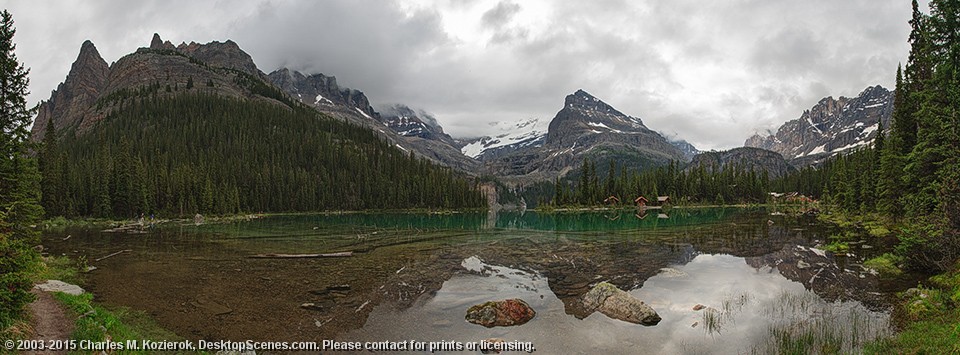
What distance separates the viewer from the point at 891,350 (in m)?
14.3

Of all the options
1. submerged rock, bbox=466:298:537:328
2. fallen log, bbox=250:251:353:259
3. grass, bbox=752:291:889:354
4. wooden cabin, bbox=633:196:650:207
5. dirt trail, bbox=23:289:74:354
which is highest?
wooden cabin, bbox=633:196:650:207

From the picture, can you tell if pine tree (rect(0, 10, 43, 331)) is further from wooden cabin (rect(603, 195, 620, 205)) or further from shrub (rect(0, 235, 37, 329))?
wooden cabin (rect(603, 195, 620, 205))

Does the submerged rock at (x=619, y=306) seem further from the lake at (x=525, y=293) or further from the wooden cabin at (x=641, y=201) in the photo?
the wooden cabin at (x=641, y=201)

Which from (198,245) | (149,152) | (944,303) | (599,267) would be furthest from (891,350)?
(149,152)

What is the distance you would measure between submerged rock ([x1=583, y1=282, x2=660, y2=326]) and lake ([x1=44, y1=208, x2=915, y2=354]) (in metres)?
0.56

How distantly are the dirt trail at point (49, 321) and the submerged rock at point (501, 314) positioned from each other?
13.8 m

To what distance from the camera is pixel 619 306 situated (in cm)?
2066

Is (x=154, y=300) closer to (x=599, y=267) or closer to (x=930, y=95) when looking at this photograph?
(x=599, y=267)

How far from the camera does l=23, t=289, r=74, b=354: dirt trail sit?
1429cm


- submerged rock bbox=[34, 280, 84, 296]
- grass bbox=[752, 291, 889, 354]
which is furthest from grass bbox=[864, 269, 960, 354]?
submerged rock bbox=[34, 280, 84, 296]

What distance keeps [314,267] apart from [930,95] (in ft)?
142

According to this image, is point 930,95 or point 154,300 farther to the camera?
point 930,95

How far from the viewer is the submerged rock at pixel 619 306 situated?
19766mm

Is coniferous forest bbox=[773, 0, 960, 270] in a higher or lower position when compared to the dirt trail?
higher
